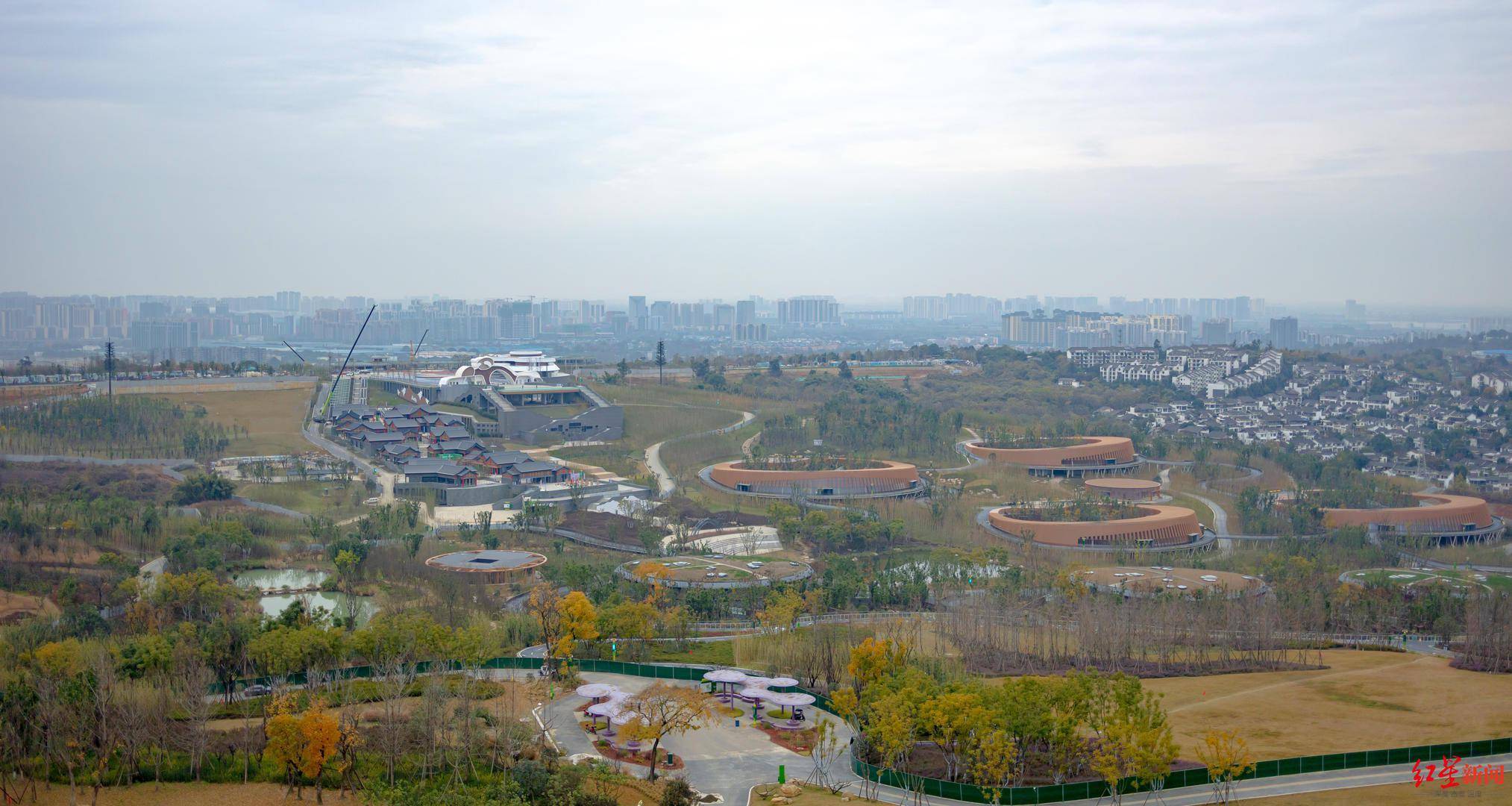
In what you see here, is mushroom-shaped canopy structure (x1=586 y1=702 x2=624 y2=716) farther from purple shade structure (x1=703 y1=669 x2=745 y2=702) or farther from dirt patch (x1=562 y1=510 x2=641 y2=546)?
dirt patch (x1=562 y1=510 x2=641 y2=546)

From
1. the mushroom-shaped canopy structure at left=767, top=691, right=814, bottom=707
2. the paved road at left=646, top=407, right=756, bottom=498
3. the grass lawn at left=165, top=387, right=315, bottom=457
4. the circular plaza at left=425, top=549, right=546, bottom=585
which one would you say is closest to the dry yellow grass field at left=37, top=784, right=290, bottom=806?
the mushroom-shaped canopy structure at left=767, top=691, right=814, bottom=707

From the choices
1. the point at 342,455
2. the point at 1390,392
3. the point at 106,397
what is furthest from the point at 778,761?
the point at 1390,392

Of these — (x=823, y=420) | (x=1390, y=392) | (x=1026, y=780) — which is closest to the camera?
(x=1026, y=780)

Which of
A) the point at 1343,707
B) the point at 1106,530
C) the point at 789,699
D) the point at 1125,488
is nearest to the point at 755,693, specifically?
the point at 789,699

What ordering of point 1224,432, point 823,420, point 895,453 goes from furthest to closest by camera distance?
1. point 1224,432
2. point 823,420
3. point 895,453

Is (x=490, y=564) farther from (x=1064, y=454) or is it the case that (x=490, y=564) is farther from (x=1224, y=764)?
(x=1064, y=454)

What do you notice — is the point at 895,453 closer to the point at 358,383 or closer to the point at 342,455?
the point at 342,455
